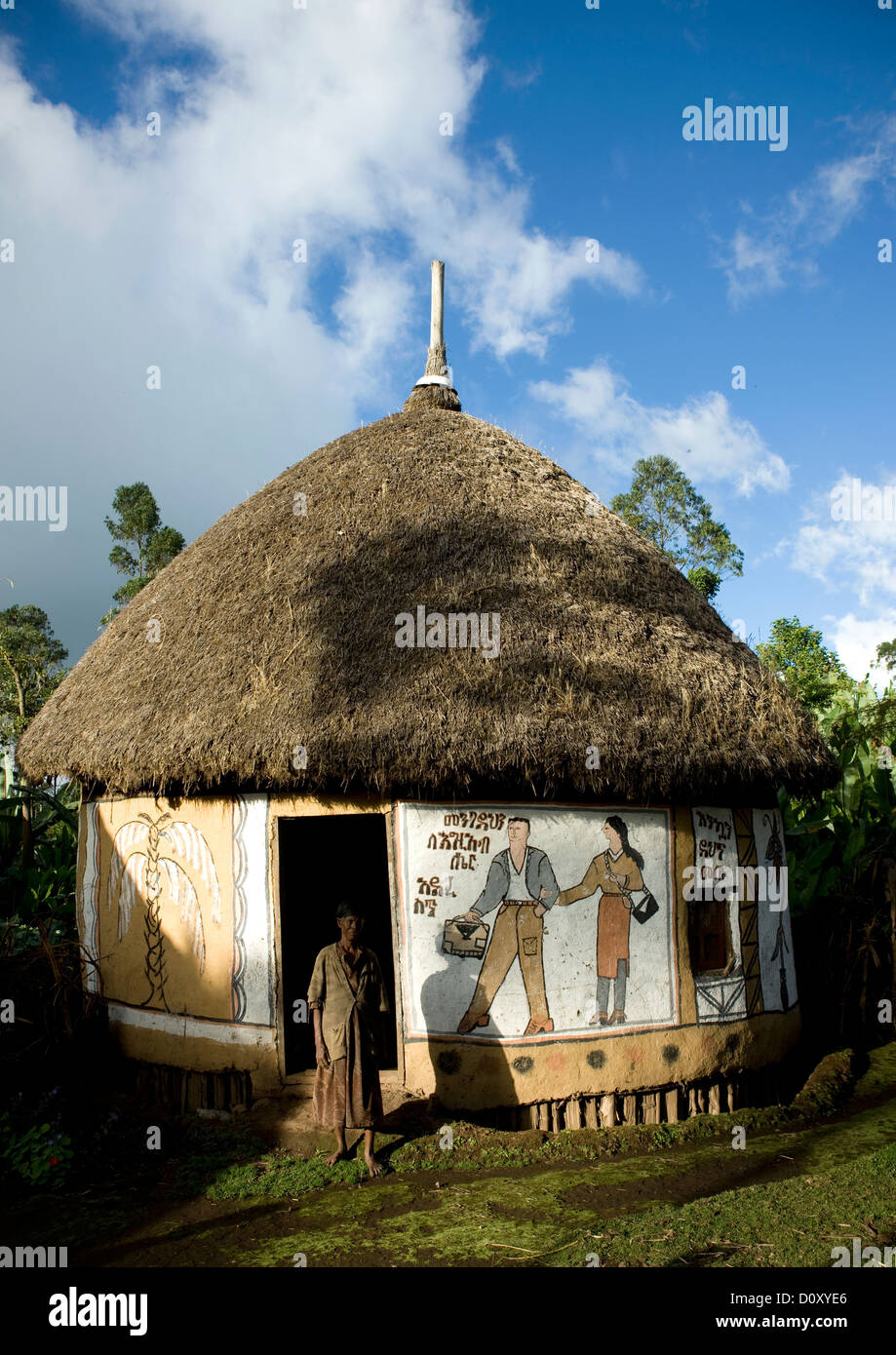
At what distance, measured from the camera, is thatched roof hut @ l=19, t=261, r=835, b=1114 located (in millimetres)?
5949

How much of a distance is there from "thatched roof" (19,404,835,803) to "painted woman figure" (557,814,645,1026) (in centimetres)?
39

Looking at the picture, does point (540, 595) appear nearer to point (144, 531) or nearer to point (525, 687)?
point (525, 687)

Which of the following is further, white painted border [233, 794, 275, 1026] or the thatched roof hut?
white painted border [233, 794, 275, 1026]

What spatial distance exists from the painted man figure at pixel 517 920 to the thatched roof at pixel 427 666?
48 cm

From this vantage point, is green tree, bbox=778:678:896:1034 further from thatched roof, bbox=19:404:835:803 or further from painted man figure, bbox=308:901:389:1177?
painted man figure, bbox=308:901:389:1177

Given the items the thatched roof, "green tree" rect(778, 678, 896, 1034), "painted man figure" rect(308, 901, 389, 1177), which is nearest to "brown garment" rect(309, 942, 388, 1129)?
"painted man figure" rect(308, 901, 389, 1177)

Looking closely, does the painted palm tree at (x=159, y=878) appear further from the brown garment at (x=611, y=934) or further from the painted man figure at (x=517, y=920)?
the brown garment at (x=611, y=934)

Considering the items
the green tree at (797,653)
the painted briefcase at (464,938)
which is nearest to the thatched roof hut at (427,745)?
the painted briefcase at (464,938)

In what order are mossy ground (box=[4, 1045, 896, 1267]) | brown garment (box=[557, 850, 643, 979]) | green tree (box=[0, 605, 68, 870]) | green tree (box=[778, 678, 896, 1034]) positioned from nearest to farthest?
mossy ground (box=[4, 1045, 896, 1267]), brown garment (box=[557, 850, 643, 979]), green tree (box=[778, 678, 896, 1034]), green tree (box=[0, 605, 68, 870])

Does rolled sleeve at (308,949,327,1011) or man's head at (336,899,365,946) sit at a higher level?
man's head at (336,899,365,946)

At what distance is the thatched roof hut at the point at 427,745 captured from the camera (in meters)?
5.95

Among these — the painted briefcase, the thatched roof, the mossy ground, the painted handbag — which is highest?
the thatched roof
